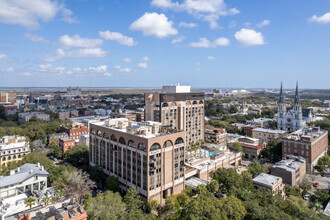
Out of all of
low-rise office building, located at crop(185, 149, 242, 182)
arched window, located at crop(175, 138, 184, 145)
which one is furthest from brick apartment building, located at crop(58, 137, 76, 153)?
arched window, located at crop(175, 138, 184, 145)

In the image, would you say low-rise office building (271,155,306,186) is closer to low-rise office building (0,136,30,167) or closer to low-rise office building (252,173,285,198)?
low-rise office building (252,173,285,198)

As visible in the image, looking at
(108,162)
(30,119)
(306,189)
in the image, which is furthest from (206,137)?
(30,119)

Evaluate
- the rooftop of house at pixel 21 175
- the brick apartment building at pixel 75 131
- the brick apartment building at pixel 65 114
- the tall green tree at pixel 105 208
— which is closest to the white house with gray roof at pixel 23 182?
the rooftop of house at pixel 21 175

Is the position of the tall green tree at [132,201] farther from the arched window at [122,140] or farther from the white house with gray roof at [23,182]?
the white house with gray roof at [23,182]

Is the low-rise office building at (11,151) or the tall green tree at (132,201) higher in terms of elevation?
the low-rise office building at (11,151)

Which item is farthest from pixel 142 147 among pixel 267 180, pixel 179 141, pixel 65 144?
pixel 65 144

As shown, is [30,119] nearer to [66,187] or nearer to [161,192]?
[66,187]

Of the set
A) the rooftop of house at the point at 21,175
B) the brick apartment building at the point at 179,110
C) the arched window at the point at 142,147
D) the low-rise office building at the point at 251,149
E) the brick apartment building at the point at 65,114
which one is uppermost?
the brick apartment building at the point at 179,110

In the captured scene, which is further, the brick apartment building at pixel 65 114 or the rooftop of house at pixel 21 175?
the brick apartment building at pixel 65 114
